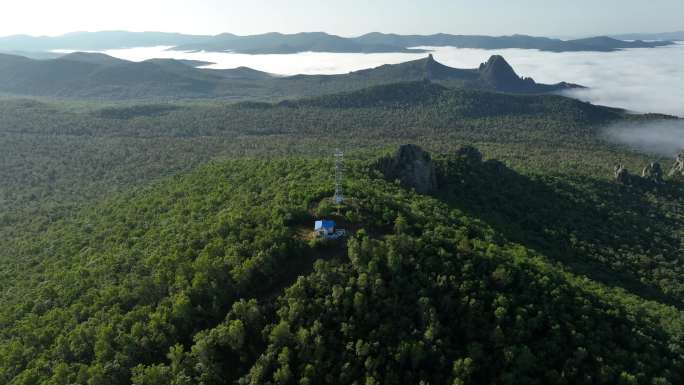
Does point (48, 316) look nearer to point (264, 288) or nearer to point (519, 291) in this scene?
point (264, 288)

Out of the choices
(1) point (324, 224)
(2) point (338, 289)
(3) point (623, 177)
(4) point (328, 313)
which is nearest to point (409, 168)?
(1) point (324, 224)

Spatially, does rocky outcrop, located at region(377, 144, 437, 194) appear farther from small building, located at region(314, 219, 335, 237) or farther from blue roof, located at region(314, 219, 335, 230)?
small building, located at region(314, 219, 335, 237)

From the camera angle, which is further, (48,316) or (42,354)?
(48,316)

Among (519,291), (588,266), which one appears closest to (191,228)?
(519,291)

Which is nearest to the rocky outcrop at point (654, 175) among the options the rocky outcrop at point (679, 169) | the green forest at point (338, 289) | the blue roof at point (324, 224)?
the rocky outcrop at point (679, 169)

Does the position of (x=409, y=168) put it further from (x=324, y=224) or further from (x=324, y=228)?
(x=324, y=228)
